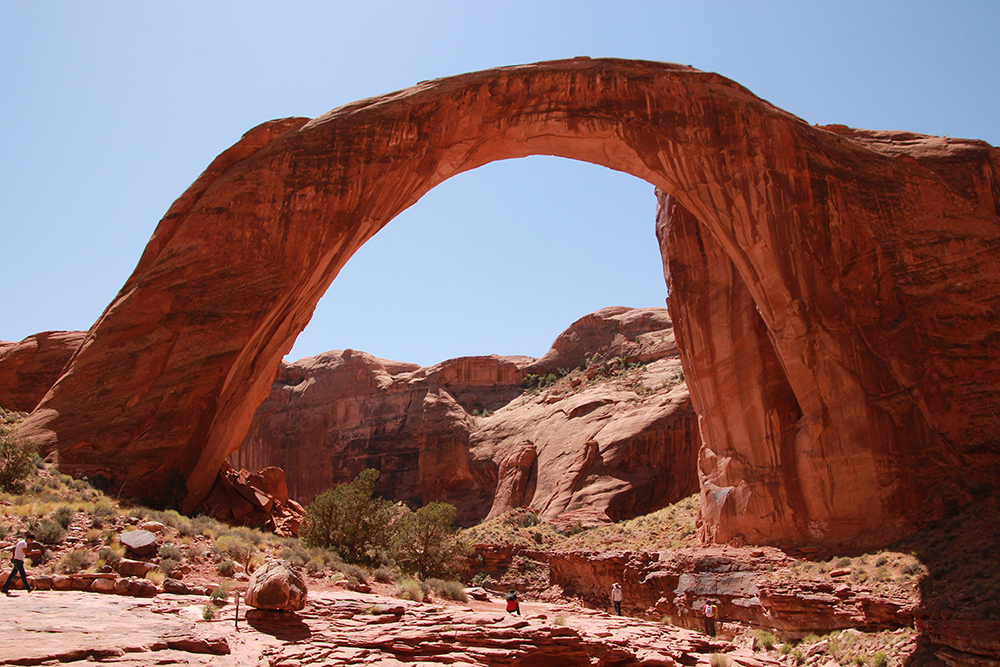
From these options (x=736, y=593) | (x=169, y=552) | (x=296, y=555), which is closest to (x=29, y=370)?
(x=296, y=555)

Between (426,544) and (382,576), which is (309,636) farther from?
(426,544)

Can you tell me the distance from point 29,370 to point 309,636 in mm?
22189

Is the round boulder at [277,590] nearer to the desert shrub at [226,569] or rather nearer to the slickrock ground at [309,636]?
the slickrock ground at [309,636]

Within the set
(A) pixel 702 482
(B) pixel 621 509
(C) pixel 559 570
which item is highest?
(A) pixel 702 482

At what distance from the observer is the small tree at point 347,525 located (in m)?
15.8

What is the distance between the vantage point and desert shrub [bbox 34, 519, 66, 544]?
33.9ft

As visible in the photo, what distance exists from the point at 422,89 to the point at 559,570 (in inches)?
651

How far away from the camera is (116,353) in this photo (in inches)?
631

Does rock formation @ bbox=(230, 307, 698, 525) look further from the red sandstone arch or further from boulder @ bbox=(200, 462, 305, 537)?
boulder @ bbox=(200, 462, 305, 537)

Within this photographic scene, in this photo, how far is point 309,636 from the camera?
8.71 metres

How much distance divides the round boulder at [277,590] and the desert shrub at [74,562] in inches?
105

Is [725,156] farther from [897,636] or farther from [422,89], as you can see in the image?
[897,636]

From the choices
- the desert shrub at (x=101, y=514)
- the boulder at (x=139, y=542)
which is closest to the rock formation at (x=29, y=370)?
the desert shrub at (x=101, y=514)

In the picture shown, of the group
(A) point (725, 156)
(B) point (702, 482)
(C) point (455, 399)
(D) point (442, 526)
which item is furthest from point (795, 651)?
(C) point (455, 399)
